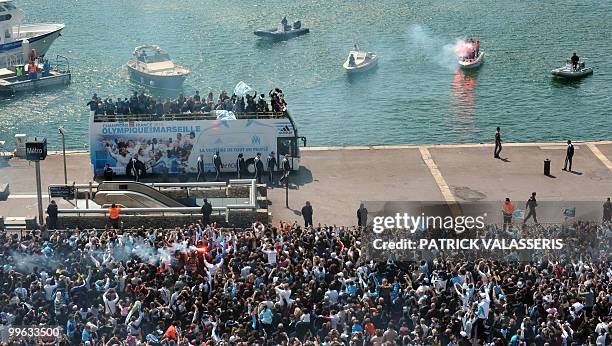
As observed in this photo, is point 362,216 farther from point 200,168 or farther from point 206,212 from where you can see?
point 200,168

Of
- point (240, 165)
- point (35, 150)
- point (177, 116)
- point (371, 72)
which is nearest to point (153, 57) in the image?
point (371, 72)

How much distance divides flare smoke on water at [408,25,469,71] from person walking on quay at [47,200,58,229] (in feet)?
151

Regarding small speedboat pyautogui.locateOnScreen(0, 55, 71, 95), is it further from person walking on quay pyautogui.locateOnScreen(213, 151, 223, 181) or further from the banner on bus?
person walking on quay pyautogui.locateOnScreen(213, 151, 223, 181)

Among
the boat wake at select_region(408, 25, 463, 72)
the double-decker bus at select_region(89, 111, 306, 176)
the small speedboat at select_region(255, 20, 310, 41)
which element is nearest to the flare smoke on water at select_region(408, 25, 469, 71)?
the boat wake at select_region(408, 25, 463, 72)

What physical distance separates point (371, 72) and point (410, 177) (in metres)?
33.3

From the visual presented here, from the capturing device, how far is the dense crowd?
3145cm

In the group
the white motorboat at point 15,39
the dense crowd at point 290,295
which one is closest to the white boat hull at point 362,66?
the white motorboat at point 15,39

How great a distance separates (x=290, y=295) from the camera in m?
33.1

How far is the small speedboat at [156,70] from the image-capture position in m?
78.1

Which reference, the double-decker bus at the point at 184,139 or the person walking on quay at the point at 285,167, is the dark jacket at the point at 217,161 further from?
the person walking on quay at the point at 285,167

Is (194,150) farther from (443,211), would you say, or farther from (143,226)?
(443,211)

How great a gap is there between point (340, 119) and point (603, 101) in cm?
1770

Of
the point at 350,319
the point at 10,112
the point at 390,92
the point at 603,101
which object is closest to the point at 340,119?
the point at 390,92

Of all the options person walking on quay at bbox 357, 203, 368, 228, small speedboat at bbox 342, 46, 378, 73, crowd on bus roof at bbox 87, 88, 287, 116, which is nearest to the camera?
person walking on quay at bbox 357, 203, 368, 228
